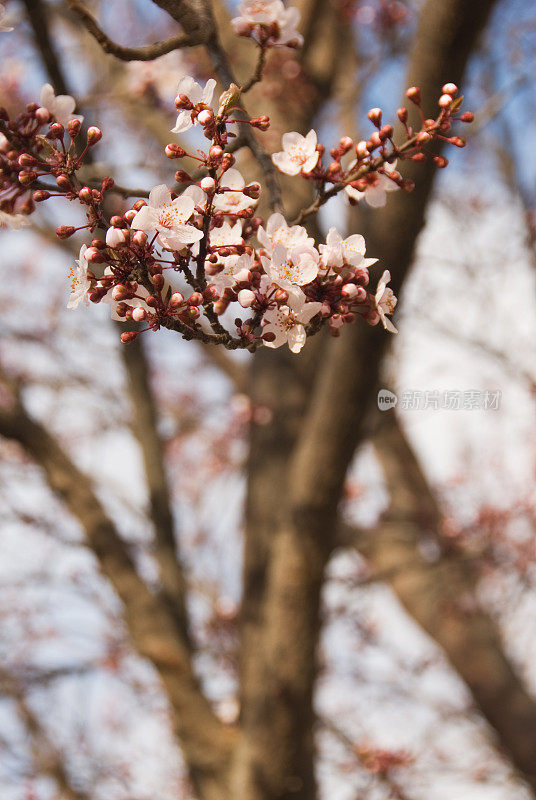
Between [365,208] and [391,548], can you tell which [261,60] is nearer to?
[365,208]

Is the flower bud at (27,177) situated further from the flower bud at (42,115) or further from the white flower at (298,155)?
the white flower at (298,155)

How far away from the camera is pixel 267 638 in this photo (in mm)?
2586

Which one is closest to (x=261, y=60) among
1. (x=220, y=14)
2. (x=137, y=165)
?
(x=137, y=165)

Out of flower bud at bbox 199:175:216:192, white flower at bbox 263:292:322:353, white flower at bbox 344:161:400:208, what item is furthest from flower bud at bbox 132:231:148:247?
white flower at bbox 344:161:400:208

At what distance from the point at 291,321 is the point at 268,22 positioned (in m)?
0.66

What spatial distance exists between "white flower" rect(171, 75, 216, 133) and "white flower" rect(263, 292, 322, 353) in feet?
1.06

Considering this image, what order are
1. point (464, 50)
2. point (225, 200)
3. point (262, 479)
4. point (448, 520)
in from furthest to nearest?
point (448, 520) < point (262, 479) < point (464, 50) < point (225, 200)

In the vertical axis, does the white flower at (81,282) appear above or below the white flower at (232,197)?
below

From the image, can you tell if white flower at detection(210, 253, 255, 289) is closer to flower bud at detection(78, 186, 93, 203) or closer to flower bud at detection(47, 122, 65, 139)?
flower bud at detection(78, 186, 93, 203)

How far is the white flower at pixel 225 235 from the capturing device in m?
0.98

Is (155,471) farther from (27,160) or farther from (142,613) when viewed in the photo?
(27,160)

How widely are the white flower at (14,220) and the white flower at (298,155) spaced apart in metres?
0.46

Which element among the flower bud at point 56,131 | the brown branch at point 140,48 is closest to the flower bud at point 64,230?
the flower bud at point 56,131

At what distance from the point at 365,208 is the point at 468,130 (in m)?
0.72
